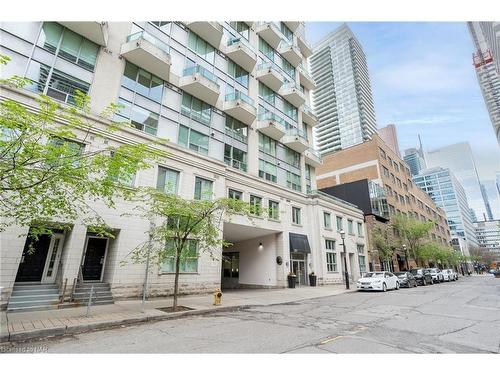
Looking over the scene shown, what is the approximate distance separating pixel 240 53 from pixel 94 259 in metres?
19.1

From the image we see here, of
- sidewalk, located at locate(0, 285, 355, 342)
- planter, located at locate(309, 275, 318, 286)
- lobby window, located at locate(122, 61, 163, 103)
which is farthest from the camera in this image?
planter, located at locate(309, 275, 318, 286)

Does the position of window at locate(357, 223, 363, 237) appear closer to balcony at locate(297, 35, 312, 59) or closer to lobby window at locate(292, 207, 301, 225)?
lobby window at locate(292, 207, 301, 225)

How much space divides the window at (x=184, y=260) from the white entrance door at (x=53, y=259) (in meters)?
4.80

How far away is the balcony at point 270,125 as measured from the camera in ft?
78.9

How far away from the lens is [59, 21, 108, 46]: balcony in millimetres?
13875

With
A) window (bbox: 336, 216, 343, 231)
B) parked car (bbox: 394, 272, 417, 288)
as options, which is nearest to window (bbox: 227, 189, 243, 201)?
window (bbox: 336, 216, 343, 231)

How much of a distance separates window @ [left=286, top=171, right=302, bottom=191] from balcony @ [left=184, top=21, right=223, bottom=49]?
13.3 metres

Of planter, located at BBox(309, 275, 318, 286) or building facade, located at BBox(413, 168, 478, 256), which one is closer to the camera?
planter, located at BBox(309, 275, 318, 286)

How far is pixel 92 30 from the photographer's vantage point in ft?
47.2

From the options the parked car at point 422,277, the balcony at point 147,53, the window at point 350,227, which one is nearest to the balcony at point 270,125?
the balcony at point 147,53

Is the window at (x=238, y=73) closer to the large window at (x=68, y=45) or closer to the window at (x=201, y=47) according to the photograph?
the window at (x=201, y=47)

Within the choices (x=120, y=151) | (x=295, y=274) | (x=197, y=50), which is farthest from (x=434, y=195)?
(x=120, y=151)

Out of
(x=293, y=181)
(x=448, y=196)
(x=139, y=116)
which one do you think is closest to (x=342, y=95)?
(x=448, y=196)

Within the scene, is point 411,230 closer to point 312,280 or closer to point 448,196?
point 312,280
